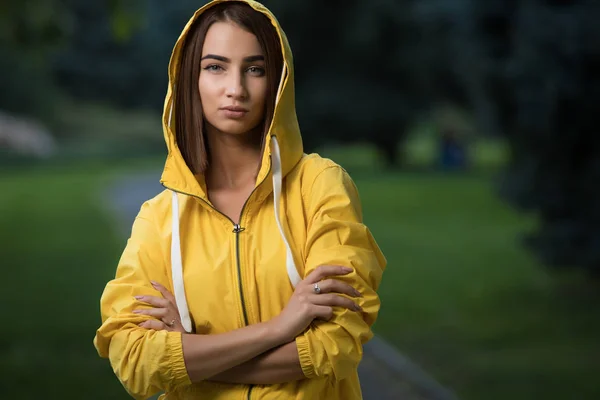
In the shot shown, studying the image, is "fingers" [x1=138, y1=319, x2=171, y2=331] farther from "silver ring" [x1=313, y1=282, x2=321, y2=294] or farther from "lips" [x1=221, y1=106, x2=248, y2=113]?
"lips" [x1=221, y1=106, x2=248, y2=113]

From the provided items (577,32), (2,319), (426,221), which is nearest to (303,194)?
(577,32)

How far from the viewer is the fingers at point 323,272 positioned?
2537mm

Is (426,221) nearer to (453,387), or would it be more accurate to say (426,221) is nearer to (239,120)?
(453,387)

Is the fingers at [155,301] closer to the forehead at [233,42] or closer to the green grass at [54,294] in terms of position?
the forehead at [233,42]

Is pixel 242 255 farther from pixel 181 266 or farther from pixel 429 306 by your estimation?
pixel 429 306

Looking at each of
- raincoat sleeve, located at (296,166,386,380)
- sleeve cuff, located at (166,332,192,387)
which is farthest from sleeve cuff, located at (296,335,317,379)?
sleeve cuff, located at (166,332,192,387)

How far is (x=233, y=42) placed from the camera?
261 centimetres

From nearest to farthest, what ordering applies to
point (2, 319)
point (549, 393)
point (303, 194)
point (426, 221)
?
1. point (303, 194)
2. point (549, 393)
3. point (2, 319)
4. point (426, 221)

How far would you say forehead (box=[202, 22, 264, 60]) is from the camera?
2.61m

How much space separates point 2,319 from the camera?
948 cm

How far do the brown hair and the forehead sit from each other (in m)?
0.01

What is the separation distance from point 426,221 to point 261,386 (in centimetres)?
1419

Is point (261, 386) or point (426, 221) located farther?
point (426, 221)

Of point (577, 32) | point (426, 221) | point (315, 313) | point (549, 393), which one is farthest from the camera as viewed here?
point (426, 221)
